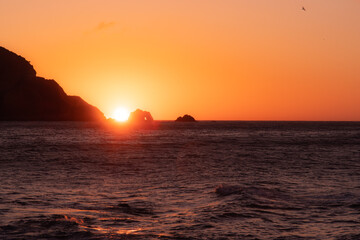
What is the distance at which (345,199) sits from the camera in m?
19.6

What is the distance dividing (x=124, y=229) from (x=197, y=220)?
283 centimetres

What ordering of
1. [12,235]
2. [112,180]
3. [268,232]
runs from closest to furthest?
1. [12,235]
2. [268,232]
3. [112,180]

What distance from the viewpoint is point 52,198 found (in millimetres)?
19219

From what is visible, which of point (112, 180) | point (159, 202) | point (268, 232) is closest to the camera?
point (268, 232)

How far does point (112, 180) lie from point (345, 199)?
45.2ft

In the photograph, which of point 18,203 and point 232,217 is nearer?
point 232,217

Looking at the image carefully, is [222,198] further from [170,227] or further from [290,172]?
[290,172]

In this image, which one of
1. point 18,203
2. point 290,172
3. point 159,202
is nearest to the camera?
point 18,203

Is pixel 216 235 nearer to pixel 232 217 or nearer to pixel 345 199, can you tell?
pixel 232 217

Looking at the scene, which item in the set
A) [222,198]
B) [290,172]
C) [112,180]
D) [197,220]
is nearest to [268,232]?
[197,220]

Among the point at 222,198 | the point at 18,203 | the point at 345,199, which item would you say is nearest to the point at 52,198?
the point at 18,203

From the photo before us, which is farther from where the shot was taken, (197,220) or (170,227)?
(197,220)

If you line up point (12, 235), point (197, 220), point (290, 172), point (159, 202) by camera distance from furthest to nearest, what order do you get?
point (290, 172) < point (159, 202) < point (197, 220) < point (12, 235)

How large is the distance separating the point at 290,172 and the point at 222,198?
43.9ft
